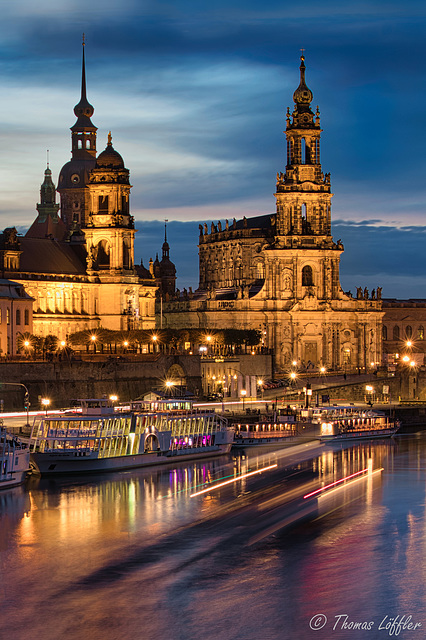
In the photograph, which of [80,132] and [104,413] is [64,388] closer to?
[104,413]

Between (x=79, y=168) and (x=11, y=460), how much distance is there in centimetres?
10850

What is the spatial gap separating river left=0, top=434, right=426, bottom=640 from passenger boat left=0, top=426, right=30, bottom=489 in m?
0.81

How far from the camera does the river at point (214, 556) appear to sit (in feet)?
129

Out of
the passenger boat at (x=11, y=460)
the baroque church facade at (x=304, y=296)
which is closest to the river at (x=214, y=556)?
the passenger boat at (x=11, y=460)

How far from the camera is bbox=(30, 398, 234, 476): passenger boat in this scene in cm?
6906

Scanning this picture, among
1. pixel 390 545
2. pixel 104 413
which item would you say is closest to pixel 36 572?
pixel 390 545

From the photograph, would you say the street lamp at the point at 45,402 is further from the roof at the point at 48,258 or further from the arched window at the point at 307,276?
the arched window at the point at 307,276

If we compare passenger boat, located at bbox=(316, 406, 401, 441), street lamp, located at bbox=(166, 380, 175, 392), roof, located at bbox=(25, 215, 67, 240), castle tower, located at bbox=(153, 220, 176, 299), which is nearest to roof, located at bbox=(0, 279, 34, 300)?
street lamp, located at bbox=(166, 380, 175, 392)

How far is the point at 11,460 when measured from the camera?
63656 mm

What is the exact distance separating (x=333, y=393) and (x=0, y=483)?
60.9 metres

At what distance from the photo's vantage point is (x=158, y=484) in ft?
218

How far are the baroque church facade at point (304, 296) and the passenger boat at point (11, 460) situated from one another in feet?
246

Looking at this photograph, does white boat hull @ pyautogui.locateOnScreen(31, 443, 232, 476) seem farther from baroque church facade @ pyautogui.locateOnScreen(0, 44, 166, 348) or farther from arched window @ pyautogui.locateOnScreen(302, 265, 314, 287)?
arched window @ pyautogui.locateOnScreen(302, 265, 314, 287)

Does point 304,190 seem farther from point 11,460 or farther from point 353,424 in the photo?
point 11,460
